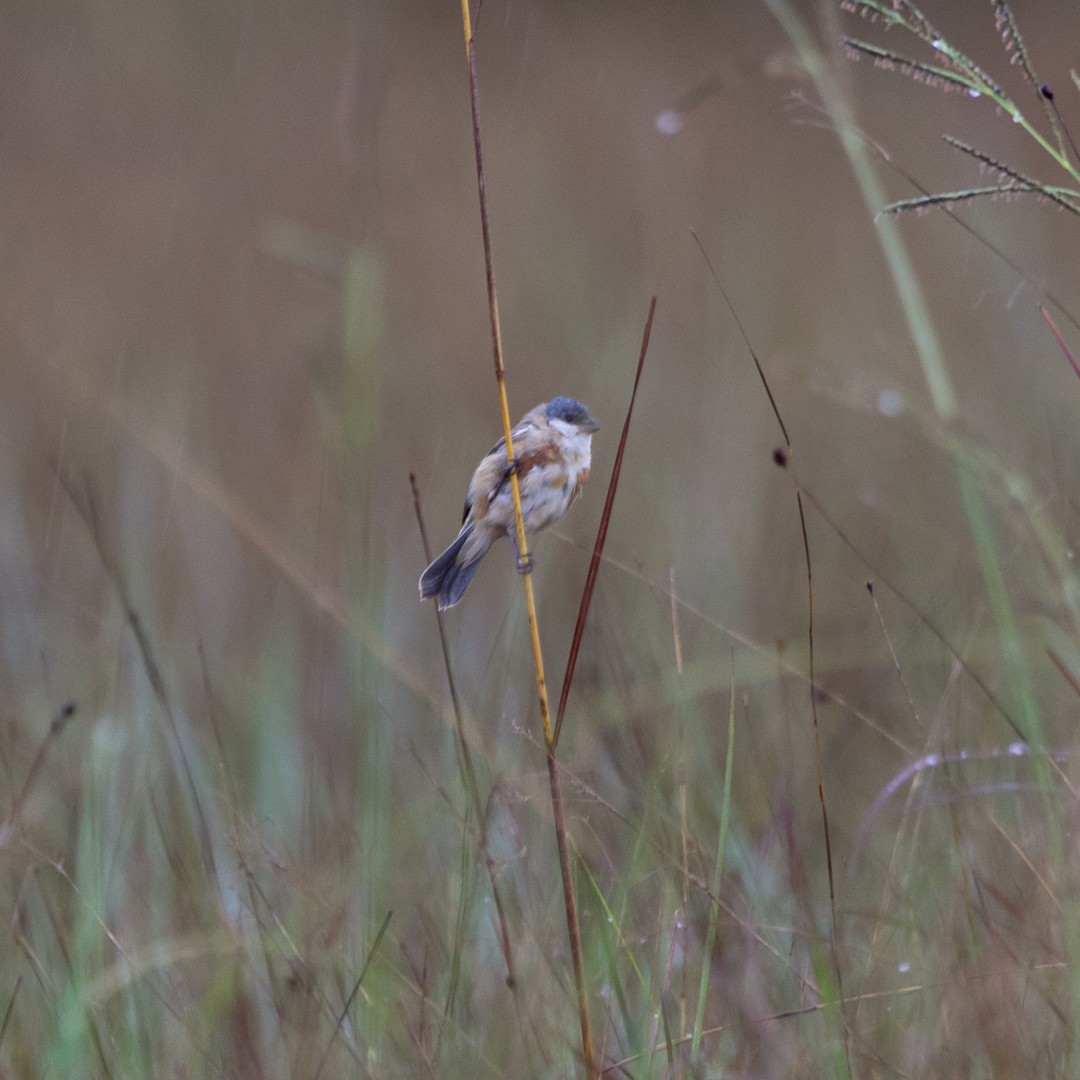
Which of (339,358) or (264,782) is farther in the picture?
(339,358)

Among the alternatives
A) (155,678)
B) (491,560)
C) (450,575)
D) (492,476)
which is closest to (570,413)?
(492,476)

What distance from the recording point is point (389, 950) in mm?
1408

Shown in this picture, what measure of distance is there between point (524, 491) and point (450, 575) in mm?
106

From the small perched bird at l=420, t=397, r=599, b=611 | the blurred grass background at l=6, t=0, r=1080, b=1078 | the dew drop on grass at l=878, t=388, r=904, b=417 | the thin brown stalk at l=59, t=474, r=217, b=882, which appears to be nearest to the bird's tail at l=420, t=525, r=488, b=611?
the small perched bird at l=420, t=397, r=599, b=611

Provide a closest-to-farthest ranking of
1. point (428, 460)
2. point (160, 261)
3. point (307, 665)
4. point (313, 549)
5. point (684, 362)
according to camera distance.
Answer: point (307, 665)
point (313, 549)
point (428, 460)
point (684, 362)
point (160, 261)

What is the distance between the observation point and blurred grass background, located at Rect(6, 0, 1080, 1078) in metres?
1.23

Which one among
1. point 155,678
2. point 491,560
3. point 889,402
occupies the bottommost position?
point 491,560

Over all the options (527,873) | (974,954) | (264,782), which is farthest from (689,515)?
(974,954)

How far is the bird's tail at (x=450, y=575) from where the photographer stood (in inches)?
44.8

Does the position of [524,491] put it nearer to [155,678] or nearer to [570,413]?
[570,413]

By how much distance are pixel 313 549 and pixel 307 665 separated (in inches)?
22.9

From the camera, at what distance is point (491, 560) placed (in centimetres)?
333

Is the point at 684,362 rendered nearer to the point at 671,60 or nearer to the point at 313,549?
the point at 313,549

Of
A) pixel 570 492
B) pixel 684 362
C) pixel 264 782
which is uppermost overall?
pixel 570 492
